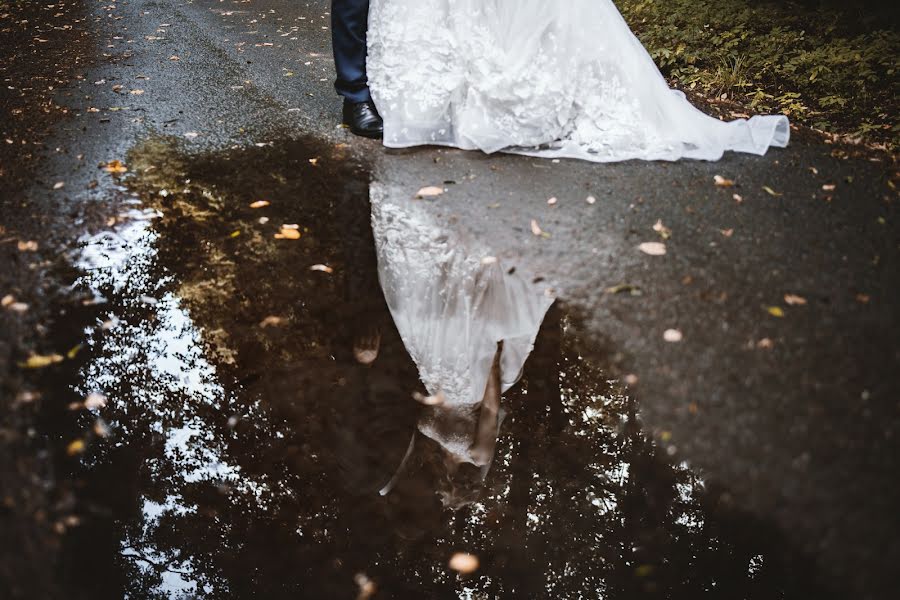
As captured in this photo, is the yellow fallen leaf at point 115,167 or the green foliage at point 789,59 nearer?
the yellow fallen leaf at point 115,167

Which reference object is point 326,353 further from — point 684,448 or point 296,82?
point 296,82

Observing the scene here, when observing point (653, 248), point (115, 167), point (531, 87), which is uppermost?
point (531, 87)

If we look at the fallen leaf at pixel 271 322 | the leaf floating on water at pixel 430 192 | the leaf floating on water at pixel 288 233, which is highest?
the leaf floating on water at pixel 430 192

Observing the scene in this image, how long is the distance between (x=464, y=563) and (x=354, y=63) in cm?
343

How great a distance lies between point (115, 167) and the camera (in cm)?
379

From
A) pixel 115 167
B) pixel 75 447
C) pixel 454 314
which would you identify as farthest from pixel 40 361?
pixel 115 167

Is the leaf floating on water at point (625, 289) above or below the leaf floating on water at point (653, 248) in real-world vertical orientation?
below

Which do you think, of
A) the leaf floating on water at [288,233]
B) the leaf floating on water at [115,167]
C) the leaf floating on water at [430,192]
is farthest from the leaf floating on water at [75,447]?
the leaf floating on water at [115,167]

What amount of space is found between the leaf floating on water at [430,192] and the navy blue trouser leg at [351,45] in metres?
1.12

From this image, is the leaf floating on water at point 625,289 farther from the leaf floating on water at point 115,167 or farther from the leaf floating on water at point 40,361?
the leaf floating on water at point 115,167

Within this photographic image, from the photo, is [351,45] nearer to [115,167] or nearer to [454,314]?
[115,167]

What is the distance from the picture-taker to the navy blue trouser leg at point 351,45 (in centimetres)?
395

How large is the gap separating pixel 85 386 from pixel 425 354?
4.10 feet

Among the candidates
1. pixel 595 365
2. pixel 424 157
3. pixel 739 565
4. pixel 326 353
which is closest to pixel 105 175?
pixel 424 157
